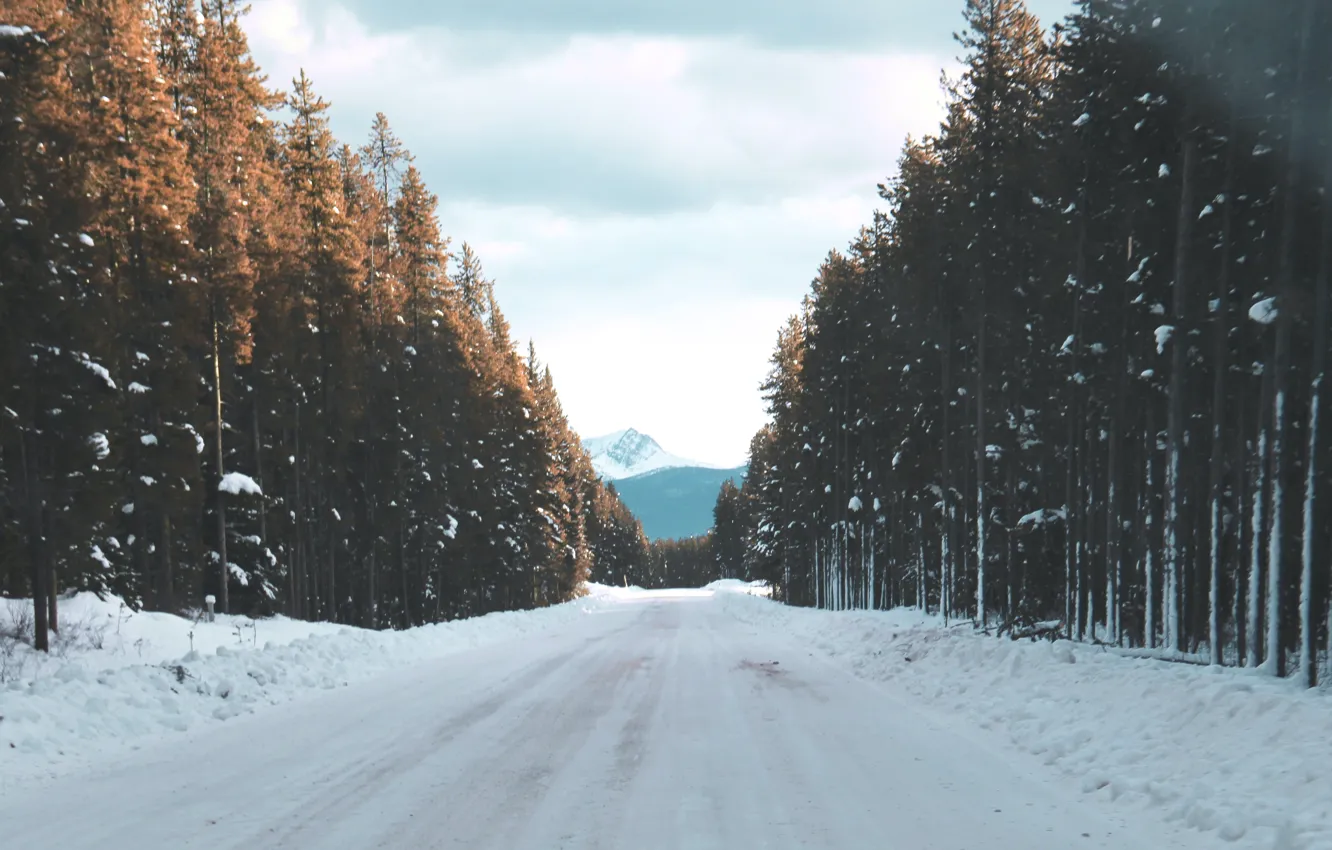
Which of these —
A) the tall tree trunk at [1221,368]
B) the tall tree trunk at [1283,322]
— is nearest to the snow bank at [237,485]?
the tall tree trunk at [1221,368]

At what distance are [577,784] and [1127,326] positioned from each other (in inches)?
640

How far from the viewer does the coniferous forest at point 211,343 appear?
16406 mm

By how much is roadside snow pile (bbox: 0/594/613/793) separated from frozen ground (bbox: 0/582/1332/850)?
0.06 m

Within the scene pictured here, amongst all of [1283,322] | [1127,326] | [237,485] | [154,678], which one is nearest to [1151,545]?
[1127,326]

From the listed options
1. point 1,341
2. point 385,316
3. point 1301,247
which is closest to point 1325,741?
point 1301,247

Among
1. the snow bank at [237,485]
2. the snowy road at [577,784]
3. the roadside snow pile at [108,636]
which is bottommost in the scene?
the roadside snow pile at [108,636]

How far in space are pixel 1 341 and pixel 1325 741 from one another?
18.5m

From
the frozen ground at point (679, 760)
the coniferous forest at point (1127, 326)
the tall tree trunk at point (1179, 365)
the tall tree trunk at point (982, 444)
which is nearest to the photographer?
the frozen ground at point (679, 760)

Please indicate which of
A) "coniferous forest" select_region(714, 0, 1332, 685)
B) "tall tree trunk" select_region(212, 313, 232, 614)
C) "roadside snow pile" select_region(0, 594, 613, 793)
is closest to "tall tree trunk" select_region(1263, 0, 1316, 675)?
"coniferous forest" select_region(714, 0, 1332, 685)

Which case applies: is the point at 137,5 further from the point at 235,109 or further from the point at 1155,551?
the point at 1155,551

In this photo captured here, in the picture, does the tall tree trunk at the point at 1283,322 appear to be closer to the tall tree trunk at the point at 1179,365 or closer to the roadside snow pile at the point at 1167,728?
the roadside snow pile at the point at 1167,728

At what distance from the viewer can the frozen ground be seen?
257 inches

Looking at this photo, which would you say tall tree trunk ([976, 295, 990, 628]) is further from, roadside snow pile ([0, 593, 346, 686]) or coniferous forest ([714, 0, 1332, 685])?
roadside snow pile ([0, 593, 346, 686])

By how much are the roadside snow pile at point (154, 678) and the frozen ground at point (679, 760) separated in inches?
2.2
